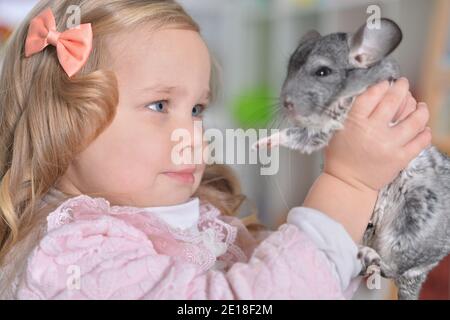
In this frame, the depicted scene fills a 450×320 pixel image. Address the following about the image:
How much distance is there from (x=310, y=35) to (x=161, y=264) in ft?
0.76

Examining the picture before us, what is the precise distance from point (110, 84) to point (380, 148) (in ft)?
0.86

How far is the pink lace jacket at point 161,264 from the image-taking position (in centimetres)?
50

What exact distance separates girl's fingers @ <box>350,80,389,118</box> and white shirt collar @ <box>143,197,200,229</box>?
25 centimetres

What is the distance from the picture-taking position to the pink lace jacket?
499 millimetres

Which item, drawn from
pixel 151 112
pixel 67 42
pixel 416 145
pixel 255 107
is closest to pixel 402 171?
pixel 416 145

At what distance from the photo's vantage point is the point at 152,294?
1.68 ft

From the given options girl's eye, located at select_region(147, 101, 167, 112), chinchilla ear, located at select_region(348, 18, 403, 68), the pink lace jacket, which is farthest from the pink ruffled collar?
chinchilla ear, located at select_region(348, 18, 403, 68)

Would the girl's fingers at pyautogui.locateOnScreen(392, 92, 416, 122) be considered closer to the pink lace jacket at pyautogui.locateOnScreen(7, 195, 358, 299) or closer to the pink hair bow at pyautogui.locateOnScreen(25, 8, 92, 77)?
the pink lace jacket at pyautogui.locateOnScreen(7, 195, 358, 299)

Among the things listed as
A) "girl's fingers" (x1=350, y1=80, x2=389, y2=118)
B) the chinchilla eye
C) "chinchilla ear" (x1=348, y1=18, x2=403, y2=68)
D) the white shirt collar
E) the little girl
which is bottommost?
the white shirt collar

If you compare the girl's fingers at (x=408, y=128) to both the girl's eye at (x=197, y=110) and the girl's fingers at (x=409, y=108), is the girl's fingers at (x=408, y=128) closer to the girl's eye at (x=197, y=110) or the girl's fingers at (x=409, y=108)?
the girl's fingers at (x=409, y=108)

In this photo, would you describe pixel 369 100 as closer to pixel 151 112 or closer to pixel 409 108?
pixel 409 108
